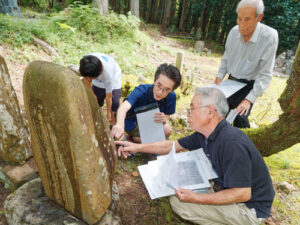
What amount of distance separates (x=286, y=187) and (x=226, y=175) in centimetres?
167

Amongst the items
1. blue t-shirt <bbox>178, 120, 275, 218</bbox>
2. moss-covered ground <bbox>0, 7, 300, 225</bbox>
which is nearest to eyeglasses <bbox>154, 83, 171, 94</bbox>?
blue t-shirt <bbox>178, 120, 275, 218</bbox>

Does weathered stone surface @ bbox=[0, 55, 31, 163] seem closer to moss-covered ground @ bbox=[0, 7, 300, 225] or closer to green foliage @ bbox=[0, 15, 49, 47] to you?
moss-covered ground @ bbox=[0, 7, 300, 225]

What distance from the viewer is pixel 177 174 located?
2162 mm

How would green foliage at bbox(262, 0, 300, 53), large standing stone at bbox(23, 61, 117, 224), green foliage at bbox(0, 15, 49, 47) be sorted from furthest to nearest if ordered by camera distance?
green foliage at bbox(262, 0, 300, 53)
green foliage at bbox(0, 15, 49, 47)
large standing stone at bbox(23, 61, 117, 224)

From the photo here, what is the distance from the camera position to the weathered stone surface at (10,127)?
2.19 m

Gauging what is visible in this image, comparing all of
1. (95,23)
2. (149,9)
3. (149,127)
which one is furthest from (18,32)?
(149,9)

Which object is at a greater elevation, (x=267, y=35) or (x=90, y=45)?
(x=267, y=35)

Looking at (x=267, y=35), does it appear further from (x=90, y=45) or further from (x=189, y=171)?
(x=90, y=45)

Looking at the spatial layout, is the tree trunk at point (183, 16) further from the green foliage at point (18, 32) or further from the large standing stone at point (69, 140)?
the large standing stone at point (69, 140)

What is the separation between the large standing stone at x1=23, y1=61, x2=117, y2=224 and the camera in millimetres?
1438

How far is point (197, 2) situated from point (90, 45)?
11693 mm

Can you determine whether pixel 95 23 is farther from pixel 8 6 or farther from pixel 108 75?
pixel 108 75

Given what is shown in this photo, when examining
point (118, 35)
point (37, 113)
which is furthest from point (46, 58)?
point (37, 113)

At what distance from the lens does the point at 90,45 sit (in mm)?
7195
